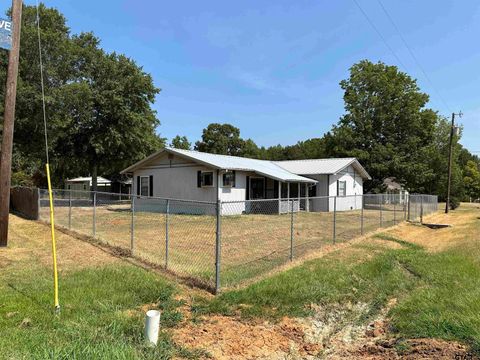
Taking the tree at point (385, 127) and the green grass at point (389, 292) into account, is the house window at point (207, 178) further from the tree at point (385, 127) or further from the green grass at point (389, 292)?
the tree at point (385, 127)

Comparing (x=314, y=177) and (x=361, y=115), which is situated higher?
(x=361, y=115)

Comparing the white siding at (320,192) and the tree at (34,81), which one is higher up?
the tree at (34,81)

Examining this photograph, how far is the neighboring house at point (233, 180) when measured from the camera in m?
23.0

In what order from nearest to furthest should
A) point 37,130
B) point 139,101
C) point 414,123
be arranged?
point 37,130 → point 139,101 → point 414,123

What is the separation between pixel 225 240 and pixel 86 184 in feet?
163

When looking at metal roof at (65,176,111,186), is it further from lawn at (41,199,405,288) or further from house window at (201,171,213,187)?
lawn at (41,199,405,288)

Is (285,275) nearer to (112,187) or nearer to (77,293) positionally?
(77,293)

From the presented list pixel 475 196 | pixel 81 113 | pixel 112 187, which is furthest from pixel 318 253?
pixel 475 196

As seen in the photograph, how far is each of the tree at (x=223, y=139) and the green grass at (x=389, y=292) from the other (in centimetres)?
6159

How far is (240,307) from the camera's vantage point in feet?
20.4

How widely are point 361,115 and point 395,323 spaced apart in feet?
118

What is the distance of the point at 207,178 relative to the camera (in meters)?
23.2

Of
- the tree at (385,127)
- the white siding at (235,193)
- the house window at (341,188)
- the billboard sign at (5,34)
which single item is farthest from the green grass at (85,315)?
the tree at (385,127)

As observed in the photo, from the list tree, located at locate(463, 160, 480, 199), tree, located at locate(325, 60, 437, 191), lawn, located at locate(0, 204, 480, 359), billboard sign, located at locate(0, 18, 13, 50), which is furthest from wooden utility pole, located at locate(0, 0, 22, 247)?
tree, located at locate(463, 160, 480, 199)
